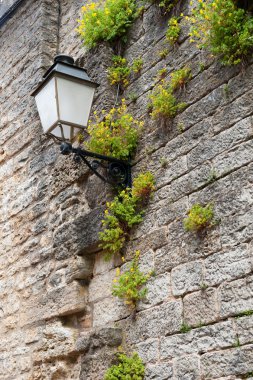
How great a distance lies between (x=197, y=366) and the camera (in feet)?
9.65

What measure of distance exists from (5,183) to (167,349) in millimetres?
2787

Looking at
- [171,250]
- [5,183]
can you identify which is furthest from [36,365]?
[5,183]

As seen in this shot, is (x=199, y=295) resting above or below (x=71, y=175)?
below

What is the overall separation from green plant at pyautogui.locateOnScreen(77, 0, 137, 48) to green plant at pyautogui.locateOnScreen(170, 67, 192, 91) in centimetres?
93

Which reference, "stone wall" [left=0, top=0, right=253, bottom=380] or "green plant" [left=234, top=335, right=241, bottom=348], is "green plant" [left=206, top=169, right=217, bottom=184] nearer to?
"stone wall" [left=0, top=0, right=253, bottom=380]

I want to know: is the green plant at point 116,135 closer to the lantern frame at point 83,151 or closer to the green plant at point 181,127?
the lantern frame at point 83,151

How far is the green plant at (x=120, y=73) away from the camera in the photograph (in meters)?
4.25

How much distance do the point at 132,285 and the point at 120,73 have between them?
1.64 meters

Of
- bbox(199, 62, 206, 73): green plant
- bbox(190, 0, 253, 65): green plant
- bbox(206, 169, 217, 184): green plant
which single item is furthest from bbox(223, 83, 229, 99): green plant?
bbox(206, 169, 217, 184): green plant

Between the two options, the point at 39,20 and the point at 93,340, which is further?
the point at 39,20

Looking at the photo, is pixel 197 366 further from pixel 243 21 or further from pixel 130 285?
pixel 243 21

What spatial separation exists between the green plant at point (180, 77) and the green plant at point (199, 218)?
0.85 meters

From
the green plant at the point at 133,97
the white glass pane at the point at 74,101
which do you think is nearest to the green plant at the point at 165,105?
the green plant at the point at 133,97

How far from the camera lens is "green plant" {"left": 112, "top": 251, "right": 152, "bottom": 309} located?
11.4 ft
